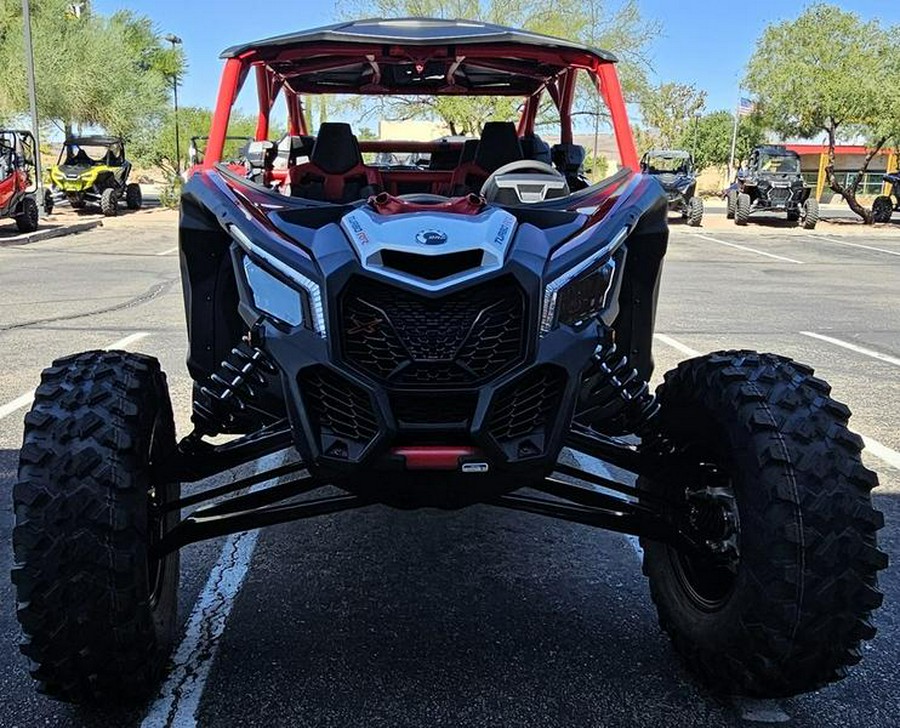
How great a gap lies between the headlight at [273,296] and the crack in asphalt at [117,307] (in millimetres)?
6671

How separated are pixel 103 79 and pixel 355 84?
25.9m

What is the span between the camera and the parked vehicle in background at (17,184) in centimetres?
1739

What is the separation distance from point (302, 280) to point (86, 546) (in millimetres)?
862

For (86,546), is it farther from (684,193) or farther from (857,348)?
(684,193)

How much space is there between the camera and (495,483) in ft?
8.05

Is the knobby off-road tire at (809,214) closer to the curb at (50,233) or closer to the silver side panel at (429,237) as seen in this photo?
the curb at (50,233)

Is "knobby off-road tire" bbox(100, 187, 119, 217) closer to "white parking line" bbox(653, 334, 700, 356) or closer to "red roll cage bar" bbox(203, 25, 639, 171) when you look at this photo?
"white parking line" bbox(653, 334, 700, 356)

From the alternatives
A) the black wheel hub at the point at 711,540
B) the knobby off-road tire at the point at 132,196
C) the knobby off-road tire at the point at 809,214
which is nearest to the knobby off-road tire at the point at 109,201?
the knobby off-road tire at the point at 132,196

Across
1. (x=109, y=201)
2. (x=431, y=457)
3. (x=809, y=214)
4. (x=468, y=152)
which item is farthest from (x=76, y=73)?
(x=431, y=457)

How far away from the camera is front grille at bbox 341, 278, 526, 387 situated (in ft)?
7.74

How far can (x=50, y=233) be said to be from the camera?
19188 millimetres

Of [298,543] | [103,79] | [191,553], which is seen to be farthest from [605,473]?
[103,79]

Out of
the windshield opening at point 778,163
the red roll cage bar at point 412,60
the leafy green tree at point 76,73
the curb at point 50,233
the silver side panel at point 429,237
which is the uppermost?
the leafy green tree at point 76,73

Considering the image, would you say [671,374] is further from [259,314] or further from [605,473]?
[605,473]
